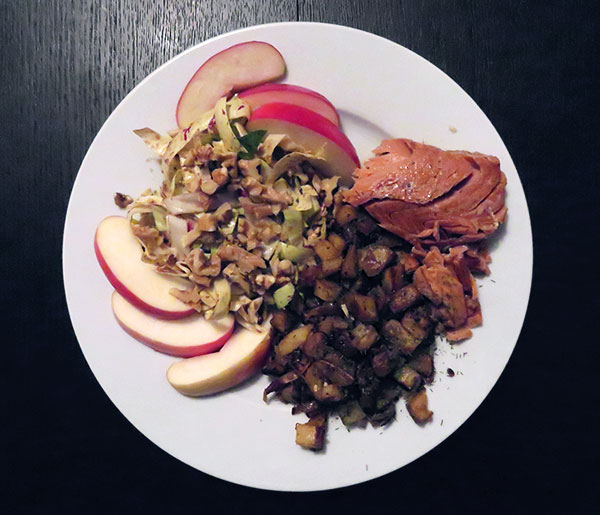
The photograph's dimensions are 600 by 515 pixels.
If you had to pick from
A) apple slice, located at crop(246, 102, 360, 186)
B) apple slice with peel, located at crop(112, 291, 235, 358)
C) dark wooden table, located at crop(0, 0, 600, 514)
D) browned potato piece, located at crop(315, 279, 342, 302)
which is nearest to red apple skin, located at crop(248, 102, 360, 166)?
apple slice, located at crop(246, 102, 360, 186)

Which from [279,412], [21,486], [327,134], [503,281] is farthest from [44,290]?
[503,281]

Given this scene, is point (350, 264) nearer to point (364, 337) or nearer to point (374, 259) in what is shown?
point (374, 259)

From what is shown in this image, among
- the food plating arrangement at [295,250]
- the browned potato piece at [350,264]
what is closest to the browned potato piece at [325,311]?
the food plating arrangement at [295,250]

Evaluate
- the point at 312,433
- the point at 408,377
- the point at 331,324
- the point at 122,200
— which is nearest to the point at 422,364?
the point at 408,377

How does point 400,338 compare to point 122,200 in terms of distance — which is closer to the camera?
point 400,338

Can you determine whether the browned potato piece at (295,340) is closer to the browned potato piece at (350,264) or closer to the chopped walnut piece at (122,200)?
the browned potato piece at (350,264)

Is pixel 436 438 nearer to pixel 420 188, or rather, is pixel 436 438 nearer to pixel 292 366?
pixel 292 366
